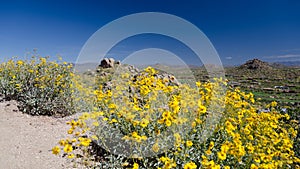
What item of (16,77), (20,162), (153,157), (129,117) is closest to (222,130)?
(153,157)

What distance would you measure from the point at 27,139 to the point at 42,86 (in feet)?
5.63

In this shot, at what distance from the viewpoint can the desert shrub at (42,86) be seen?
616 cm

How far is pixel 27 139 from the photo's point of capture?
4.68m

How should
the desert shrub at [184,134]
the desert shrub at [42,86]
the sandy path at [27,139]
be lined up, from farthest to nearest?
1. the desert shrub at [42,86]
2. the sandy path at [27,139]
3. the desert shrub at [184,134]

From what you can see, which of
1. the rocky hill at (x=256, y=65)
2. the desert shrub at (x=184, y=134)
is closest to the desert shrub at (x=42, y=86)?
the desert shrub at (x=184, y=134)

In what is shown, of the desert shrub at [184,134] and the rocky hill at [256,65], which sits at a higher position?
the rocky hill at [256,65]

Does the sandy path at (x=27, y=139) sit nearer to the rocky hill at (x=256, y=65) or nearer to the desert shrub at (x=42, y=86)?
the desert shrub at (x=42, y=86)

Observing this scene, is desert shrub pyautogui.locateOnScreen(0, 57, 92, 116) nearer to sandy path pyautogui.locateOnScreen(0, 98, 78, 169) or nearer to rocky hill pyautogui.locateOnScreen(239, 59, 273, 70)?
sandy path pyautogui.locateOnScreen(0, 98, 78, 169)

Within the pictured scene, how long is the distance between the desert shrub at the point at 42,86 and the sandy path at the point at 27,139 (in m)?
0.29

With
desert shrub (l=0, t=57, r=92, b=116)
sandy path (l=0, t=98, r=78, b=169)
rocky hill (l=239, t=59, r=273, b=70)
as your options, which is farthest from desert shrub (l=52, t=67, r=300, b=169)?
rocky hill (l=239, t=59, r=273, b=70)

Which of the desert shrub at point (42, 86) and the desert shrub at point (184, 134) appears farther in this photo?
the desert shrub at point (42, 86)

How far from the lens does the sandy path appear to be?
386cm

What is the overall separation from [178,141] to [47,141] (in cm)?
289

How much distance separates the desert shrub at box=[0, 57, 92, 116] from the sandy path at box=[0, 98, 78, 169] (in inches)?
11.3
